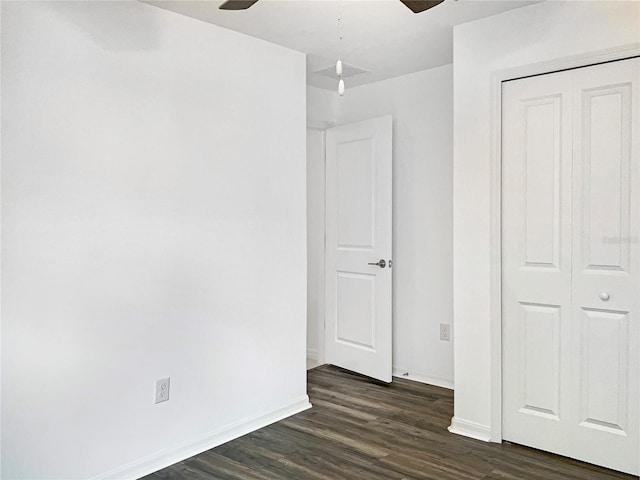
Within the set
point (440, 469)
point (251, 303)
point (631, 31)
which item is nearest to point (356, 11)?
point (631, 31)

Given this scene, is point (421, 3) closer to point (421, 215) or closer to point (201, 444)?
point (421, 215)

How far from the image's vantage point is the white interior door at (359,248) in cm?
396

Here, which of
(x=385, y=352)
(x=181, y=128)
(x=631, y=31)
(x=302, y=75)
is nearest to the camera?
(x=631, y=31)

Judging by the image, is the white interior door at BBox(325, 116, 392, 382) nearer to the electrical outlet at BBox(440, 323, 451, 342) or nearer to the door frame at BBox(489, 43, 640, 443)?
the electrical outlet at BBox(440, 323, 451, 342)

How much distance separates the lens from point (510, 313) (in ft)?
9.37

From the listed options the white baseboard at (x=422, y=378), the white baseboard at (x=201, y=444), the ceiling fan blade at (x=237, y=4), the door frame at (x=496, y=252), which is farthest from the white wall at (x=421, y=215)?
the ceiling fan blade at (x=237, y=4)

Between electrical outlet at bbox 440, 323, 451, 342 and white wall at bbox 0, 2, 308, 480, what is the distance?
1167 mm

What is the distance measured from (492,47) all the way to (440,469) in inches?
90.0

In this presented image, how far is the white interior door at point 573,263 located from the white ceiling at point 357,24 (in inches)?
21.3

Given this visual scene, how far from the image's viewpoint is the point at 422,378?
400cm

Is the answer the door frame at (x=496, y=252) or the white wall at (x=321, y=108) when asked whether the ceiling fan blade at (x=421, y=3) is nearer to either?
the door frame at (x=496, y=252)

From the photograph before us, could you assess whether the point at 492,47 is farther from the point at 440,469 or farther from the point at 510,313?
the point at 440,469

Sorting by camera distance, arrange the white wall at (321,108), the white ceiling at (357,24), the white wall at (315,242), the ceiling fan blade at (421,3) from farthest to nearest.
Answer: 1. the white wall at (315,242)
2. the white wall at (321,108)
3. the white ceiling at (357,24)
4. the ceiling fan blade at (421,3)

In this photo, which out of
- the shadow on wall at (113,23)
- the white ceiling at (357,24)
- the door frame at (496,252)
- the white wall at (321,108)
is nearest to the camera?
the shadow on wall at (113,23)
